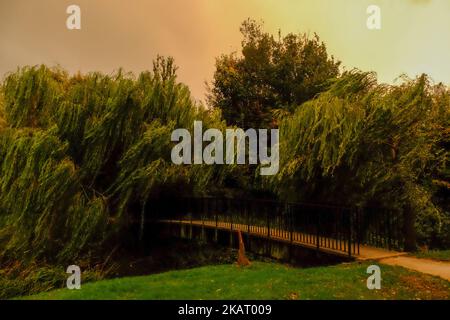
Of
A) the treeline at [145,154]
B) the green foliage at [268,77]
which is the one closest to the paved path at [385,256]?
the treeline at [145,154]

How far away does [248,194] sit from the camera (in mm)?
22875

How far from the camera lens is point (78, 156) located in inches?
585

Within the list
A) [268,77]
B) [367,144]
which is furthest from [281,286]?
[268,77]

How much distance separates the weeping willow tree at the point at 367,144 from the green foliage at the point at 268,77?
1129 cm

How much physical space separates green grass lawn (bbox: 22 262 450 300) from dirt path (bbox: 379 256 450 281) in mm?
552

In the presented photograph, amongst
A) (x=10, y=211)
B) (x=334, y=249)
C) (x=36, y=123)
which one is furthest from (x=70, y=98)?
(x=334, y=249)

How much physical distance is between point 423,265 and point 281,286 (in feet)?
12.8

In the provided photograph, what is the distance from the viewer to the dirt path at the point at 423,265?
9400 mm

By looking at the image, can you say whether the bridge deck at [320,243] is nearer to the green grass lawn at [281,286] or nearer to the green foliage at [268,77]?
the green grass lawn at [281,286]

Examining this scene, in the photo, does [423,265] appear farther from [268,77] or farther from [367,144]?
[268,77]

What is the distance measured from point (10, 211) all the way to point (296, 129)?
995cm

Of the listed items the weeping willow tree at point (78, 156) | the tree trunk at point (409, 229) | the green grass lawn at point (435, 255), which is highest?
the weeping willow tree at point (78, 156)

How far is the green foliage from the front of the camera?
27203 millimetres
